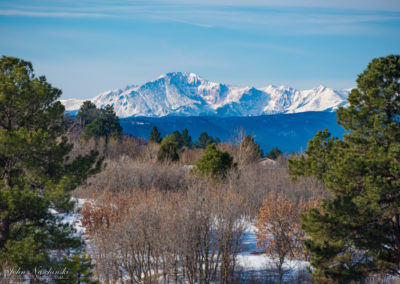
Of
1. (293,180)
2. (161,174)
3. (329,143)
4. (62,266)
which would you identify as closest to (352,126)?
(62,266)

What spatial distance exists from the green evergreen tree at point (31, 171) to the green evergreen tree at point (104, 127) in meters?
32.0

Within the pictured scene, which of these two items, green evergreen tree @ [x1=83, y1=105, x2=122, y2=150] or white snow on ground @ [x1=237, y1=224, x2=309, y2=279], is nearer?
white snow on ground @ [x1=237, y1=224, x2=309, y2=279]

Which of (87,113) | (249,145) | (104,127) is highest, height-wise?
(87,113)

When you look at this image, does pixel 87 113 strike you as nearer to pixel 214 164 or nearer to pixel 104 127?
pixel 104 127

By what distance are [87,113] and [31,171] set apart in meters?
36.8

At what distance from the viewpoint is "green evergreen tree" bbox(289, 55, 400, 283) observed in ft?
25.4

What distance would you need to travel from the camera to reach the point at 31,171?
8.01 m

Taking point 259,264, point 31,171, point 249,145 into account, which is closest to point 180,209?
point 259,264

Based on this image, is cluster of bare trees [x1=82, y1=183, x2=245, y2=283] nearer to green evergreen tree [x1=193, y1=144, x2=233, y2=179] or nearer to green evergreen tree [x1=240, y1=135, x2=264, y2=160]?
green evergreen tree [x1=193, y1=144, x2=233, y2=179]

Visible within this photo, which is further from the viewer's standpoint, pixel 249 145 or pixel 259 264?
pixel 249 145

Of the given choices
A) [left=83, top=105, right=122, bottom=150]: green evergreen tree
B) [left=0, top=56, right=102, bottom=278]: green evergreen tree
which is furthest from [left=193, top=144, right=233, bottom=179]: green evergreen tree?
[left=83, top=105, right=122, bottom=150]: green evergreen tree

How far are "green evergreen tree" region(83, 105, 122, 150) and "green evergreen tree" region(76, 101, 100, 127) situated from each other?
131 centimetres

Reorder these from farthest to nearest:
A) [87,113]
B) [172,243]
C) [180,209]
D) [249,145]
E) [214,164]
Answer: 1. [87,113]
2. [249,145]
3. [214,164]
4. [180,209]
5. [172,243]

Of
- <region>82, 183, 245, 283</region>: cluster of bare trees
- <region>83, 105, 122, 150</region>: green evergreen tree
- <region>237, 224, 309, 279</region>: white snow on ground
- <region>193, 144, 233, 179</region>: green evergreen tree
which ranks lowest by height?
<region>237, 224, 309, 279</region>: white snow on ground
